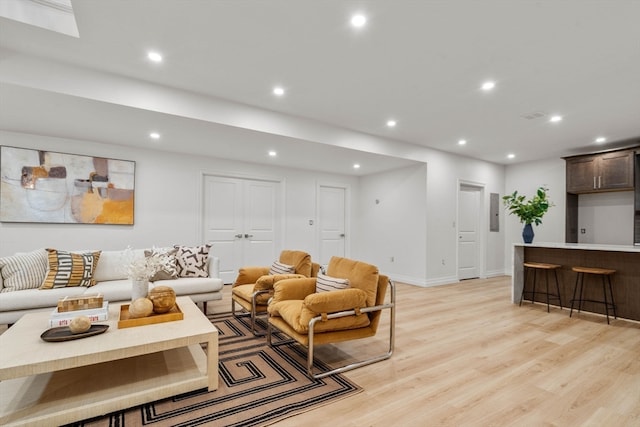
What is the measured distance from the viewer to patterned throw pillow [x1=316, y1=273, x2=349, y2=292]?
256 cm

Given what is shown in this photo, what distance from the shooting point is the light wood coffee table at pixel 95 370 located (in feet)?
5.50

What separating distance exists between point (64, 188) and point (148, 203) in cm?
106

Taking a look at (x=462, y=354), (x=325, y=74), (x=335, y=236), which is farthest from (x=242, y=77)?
(x=335, y=236)

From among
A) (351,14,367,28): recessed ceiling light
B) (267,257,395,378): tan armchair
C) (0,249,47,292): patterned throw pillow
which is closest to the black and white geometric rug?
(267,257,395,378): tan armchair

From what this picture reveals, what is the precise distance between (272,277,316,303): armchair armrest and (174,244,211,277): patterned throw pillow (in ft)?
4.91

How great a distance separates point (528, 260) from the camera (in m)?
4.72

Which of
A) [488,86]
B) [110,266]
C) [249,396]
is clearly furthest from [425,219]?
[110,266]

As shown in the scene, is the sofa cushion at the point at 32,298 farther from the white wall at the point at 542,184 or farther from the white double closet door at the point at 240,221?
the white wall at the point at 542,184

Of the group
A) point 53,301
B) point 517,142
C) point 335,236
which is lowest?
point 53,301

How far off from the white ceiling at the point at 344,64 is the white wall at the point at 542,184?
1719mm

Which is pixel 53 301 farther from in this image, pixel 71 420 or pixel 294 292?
pixel 294 292

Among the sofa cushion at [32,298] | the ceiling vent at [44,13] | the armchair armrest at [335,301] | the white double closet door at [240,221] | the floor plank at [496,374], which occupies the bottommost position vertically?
the floor plank at [496,374]

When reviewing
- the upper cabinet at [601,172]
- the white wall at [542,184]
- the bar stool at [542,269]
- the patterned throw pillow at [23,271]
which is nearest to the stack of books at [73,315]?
the patterned throw pillow at [23,271]

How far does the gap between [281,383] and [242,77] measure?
2.79 m
